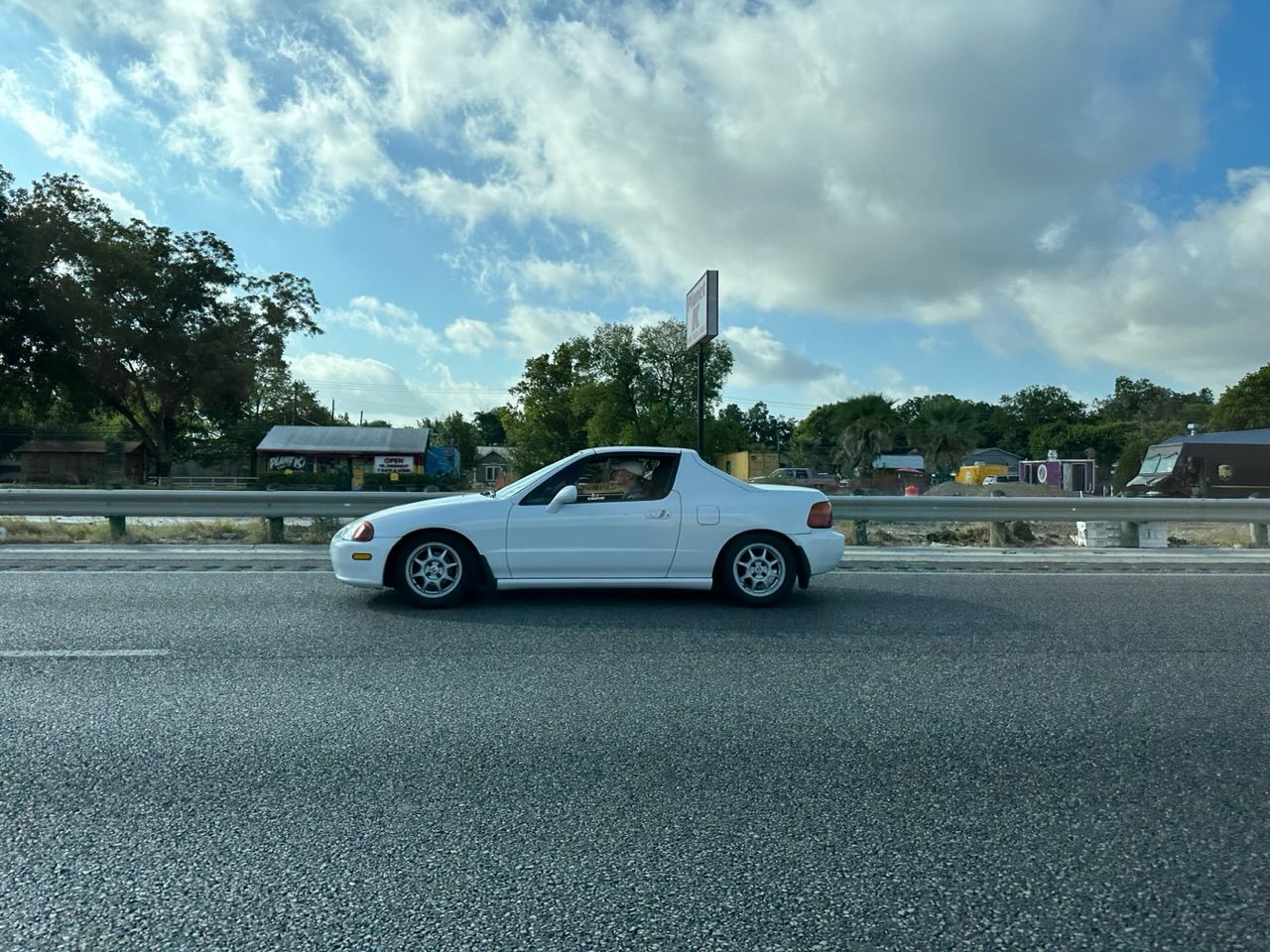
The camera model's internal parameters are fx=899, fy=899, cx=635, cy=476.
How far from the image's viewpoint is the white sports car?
23.8ft

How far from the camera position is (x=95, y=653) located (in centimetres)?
571

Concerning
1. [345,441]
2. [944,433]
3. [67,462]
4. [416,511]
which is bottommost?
[416,511]

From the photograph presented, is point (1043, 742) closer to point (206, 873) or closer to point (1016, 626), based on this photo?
point (1016, 626)

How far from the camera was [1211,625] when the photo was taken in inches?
274

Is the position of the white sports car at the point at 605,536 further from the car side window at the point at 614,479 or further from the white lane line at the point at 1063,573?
the white lane line at the point at 1063,573

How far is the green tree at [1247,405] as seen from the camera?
5634cm

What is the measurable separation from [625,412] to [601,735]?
4671cm

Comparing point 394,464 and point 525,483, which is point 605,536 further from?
point 394,464

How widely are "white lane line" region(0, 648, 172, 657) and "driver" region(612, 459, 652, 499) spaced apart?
3.61 meters

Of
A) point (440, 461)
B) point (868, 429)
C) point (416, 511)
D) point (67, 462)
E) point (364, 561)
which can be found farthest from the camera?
point (440, 461)

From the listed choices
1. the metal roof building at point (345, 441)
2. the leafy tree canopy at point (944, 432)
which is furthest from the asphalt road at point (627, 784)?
the metal roof building at point (345, 441)

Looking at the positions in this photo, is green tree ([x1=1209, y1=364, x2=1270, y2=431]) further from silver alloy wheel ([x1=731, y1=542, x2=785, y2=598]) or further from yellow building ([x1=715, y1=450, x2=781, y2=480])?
silver alloy wheel ([x1=731, y1=542, x2=785, y2=598])

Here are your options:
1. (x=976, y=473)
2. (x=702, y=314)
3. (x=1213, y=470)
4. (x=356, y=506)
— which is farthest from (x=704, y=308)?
(x=976, y=473)

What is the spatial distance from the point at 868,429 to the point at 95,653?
37967 millimetres
